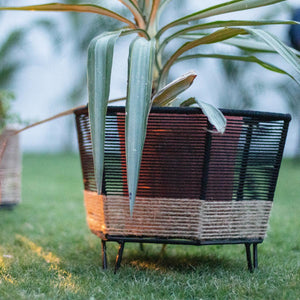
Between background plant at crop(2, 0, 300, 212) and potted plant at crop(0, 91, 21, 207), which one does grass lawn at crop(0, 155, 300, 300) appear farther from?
background plant at crop(2, 0, 300, 212)

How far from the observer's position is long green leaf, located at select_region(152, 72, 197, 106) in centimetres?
120

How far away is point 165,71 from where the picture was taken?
142 centimetres

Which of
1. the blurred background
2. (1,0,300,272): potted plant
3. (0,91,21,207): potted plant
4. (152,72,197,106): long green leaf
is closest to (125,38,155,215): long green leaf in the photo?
(1,0,300,272): potted plant

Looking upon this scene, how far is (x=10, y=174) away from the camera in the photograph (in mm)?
2625

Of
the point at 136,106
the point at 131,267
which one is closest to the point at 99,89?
the point at 136,106

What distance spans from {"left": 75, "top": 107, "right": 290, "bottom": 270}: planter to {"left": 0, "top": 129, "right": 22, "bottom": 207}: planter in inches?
58.2

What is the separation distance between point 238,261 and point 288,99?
5619 millimetres

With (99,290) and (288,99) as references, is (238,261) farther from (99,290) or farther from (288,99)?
(288,99)

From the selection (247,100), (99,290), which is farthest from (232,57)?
(247,100)

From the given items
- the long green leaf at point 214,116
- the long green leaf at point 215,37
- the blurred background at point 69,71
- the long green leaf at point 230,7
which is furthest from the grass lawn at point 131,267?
the blurred background at point 69,71

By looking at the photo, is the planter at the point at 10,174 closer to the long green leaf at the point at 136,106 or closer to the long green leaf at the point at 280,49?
the long green leaf at the point at 136,106

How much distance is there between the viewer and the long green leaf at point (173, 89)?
120cm

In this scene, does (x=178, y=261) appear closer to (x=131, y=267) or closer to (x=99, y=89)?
(x=131, y=267)

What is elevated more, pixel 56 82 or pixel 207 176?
pixel 207 176
